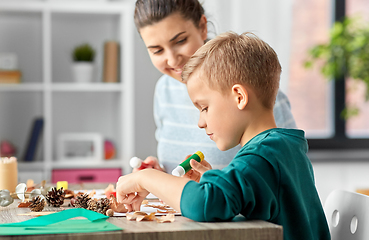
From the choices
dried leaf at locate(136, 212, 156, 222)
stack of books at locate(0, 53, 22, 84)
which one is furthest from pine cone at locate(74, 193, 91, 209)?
stack of books at locate(0, 53, 22, 84)

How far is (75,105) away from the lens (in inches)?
108

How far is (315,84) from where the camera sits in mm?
3104

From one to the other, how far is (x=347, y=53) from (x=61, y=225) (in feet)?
8.21

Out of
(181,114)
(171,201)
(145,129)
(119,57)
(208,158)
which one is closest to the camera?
(171,201)

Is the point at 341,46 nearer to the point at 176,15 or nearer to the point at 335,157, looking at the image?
the point at 335,157

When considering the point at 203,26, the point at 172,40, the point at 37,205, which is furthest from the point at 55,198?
the point at 203,26

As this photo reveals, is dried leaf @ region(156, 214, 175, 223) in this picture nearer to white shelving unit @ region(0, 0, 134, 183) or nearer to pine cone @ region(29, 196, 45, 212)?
pine cone @ region(29, 196, 45, 212)

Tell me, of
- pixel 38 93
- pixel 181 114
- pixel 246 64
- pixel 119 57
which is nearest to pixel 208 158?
pixel 181 114

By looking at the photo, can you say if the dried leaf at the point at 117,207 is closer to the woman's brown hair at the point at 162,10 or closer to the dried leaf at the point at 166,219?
the dried leaf at the point at 166,219

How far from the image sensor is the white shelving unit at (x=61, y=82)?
95.7 inches

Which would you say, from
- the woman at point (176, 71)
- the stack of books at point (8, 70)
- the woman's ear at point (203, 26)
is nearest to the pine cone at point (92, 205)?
the woman at point (176, 71)

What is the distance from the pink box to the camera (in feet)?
7.85

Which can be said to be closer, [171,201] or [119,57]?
[171,201]

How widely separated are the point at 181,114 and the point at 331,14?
6.41 ft
